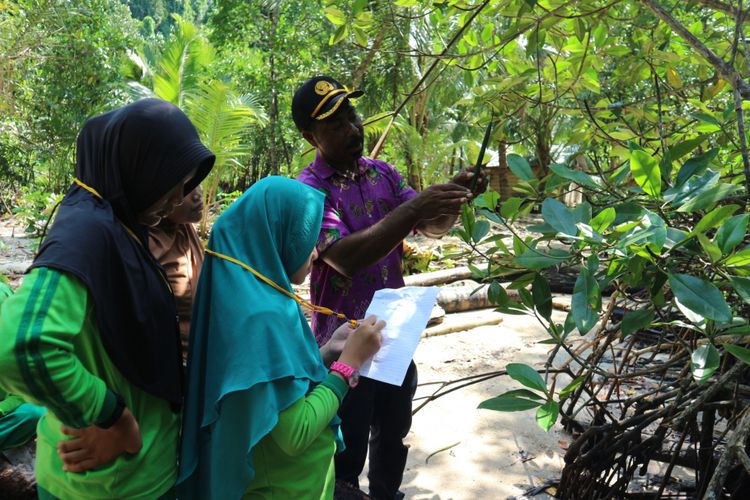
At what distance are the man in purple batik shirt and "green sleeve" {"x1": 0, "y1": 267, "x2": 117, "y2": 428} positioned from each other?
112cm

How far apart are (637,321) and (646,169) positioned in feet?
1.42

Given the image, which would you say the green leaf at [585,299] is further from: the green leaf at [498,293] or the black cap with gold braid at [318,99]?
the black cap with gold braid at [318,99]

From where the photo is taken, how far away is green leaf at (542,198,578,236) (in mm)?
1374

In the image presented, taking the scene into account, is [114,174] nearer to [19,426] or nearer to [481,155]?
[481,155]

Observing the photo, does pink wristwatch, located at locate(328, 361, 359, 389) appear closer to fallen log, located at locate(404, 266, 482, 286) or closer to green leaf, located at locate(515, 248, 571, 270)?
green leaf, located at locate(515, 248, 571, 270)

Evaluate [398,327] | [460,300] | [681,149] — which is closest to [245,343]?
[398,327]

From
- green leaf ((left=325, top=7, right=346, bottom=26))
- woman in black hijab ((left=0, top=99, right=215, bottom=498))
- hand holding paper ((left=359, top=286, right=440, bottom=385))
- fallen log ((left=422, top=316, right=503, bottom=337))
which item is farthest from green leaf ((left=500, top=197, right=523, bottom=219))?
fallen log ((left=422, top=316, right=503, bottom=337))

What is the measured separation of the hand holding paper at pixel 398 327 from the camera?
1612mm

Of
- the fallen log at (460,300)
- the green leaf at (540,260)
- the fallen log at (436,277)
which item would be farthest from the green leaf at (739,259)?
the fallen log at (436,277)

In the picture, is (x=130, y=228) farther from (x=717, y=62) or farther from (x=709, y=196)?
(x=717, y=62)

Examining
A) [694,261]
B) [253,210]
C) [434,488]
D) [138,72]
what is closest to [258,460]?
[253,210]

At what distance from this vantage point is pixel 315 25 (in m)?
11.1

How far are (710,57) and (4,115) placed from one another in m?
11.1

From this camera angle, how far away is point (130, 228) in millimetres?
1298
